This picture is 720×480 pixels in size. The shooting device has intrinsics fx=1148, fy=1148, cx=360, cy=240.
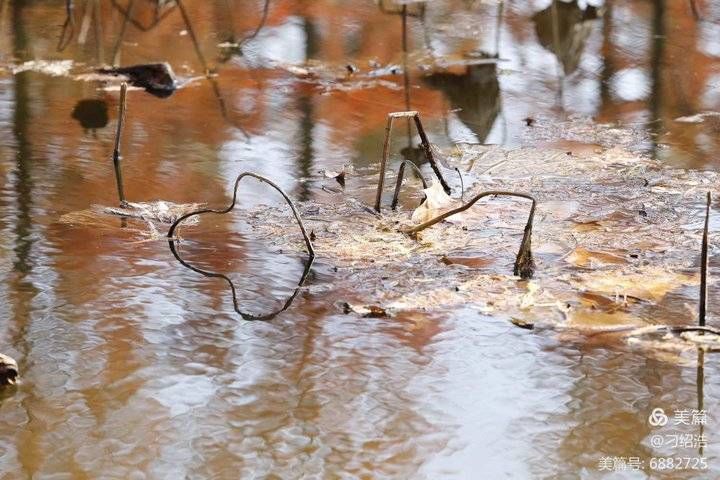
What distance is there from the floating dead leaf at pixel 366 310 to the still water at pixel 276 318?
0.03 meters

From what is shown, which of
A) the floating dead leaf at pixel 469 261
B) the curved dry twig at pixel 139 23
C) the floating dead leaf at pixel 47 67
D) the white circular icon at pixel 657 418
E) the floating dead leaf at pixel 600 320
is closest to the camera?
the white circular icon at pixel 657 418

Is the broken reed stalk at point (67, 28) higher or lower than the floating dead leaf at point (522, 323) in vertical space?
higher

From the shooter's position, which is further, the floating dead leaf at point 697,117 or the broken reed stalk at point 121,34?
the broken reed stalk at point 121,34

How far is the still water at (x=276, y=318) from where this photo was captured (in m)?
2.65

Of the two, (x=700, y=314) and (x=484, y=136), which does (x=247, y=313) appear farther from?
(x=484, y=136)

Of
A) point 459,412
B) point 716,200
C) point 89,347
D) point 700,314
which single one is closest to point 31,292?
point 89,347

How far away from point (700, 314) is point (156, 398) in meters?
1.47

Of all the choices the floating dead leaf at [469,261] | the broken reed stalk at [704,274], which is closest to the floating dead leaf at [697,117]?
the floating dead leaf at [469,261]

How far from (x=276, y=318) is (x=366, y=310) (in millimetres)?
263

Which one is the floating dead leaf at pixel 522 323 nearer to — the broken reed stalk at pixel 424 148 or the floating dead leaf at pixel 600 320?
the floating dead leaf at pixel 600 320

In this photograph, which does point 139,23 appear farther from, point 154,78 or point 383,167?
point 383,167

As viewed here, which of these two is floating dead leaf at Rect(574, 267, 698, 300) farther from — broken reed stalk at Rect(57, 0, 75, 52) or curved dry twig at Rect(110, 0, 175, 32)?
curved dry twig at Rect(110, 0, 175, 32)

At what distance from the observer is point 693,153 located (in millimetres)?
5094

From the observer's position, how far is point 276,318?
3.34m
